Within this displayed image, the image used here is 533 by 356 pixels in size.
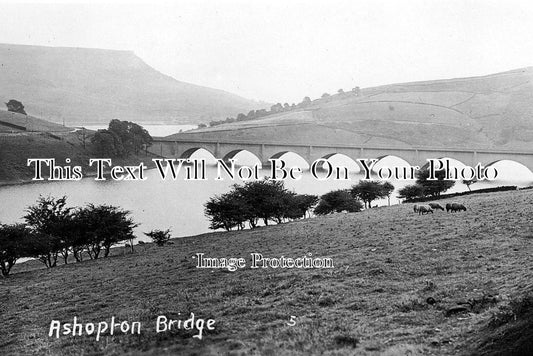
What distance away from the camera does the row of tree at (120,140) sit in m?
85.2

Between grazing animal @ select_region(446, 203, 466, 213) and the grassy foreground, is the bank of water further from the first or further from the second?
grazing animal @ select_region(446, 203, 466, 213)

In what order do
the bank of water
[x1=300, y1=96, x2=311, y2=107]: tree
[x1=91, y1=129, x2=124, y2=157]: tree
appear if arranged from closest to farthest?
the bank of water < [x1=91, y1=129, x2=124, y2=157]: tree < [x1=300, y1=96, x2=311, y2=107]: tree

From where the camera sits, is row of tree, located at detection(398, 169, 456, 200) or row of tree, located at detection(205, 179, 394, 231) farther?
row of tree, located at detection(398, 169, 456, 200)

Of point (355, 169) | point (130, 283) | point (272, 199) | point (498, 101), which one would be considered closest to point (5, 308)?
point (130, 283)

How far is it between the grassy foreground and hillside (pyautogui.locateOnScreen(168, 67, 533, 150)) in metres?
88.0

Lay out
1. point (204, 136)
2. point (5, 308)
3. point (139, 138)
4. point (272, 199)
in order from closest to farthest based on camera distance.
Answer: point (5, 308) < point (272, 199) < point (139, 138) < point (204, 136)

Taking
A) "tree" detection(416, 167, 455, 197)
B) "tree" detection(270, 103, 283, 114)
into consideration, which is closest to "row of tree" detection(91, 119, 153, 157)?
"tree" detection(416, 167, 455, 197)

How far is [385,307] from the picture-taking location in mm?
11742

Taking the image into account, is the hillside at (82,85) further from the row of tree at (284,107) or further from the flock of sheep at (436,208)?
the flock of sheep at (436,208)

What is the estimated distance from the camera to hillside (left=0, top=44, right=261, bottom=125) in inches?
3986

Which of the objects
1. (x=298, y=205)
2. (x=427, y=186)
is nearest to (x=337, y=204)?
(x=298, y=205)

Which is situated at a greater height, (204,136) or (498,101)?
(498,101)

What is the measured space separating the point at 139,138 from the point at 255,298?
87212 millimetres

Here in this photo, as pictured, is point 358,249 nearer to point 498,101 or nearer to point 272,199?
point 272,199
